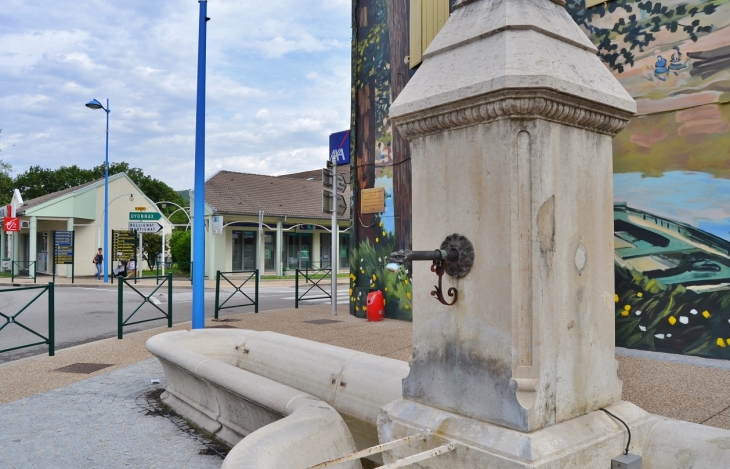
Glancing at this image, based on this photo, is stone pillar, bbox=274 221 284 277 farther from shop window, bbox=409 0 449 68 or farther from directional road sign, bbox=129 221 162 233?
shop window, bbox=409 0 449 68

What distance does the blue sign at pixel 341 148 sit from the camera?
44.3 feet

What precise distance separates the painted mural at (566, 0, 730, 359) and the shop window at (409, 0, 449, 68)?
323 cm

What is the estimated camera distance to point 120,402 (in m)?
5.83

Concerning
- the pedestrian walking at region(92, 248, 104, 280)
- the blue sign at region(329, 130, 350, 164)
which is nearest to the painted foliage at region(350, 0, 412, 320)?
the blue sign at region(329, 130, 350, 164)

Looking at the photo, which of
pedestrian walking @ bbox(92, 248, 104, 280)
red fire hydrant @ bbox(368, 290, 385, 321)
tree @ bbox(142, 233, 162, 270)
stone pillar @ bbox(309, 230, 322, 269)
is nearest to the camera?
red fire hydrant @ bbox(368, 290, 385, 321)

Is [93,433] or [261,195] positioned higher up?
[261,195]

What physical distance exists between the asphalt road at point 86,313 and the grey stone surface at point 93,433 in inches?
106

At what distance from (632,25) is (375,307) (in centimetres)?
688

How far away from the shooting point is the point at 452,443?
237cm

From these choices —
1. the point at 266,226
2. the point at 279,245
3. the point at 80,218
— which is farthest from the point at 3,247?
the point at 279,245

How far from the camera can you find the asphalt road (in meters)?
10.3

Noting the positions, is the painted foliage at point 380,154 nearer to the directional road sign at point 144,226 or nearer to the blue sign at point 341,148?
the blue sign at point 341,148

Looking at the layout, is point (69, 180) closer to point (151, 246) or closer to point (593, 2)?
point (151, 246)

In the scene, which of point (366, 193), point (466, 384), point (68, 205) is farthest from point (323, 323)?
point (68, 205)
